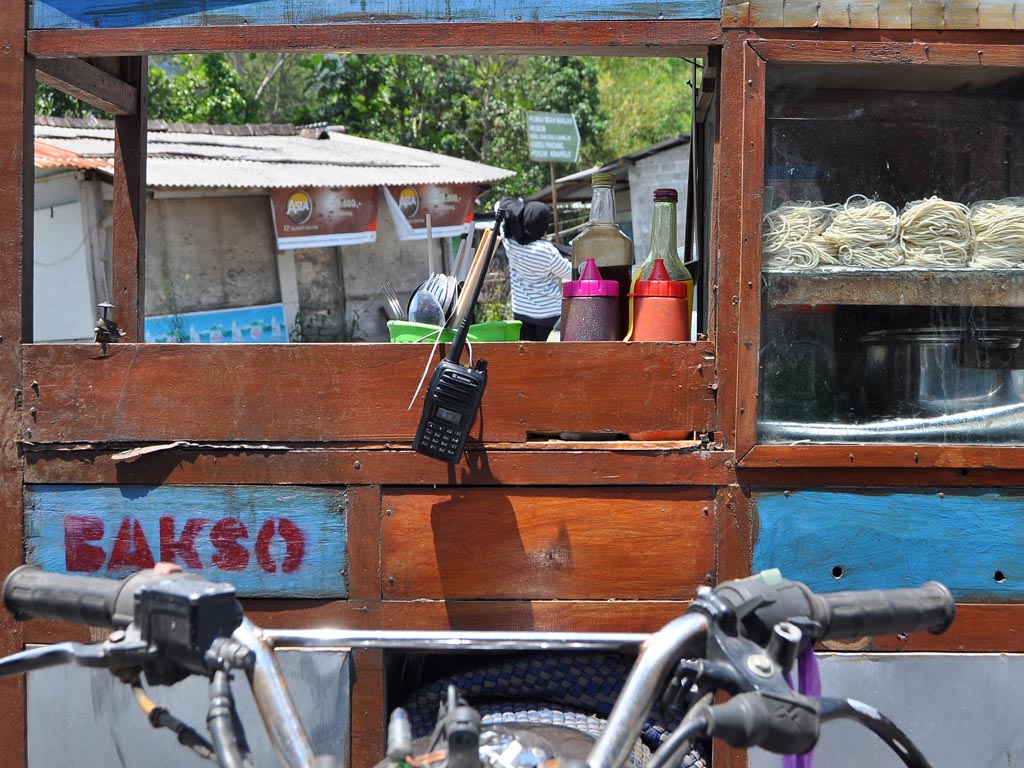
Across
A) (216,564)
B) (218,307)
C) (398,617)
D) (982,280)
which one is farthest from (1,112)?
(218,307)

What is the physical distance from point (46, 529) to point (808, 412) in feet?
6.90

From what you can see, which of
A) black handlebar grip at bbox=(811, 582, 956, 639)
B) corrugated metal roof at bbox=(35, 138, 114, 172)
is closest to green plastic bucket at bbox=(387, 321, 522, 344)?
black handlebar grip at bbox=(811, 582, 956, 639)

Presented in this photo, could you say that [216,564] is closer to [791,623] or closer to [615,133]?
[791,623]

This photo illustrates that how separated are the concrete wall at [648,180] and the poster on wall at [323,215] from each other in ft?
13.2

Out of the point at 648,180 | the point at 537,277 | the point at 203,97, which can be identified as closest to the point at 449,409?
the point at 537,277

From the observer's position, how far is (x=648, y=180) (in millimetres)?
13625

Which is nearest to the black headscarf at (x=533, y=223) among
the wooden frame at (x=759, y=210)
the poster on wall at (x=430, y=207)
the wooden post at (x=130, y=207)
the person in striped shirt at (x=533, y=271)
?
the person in striped shirt at (x=533, y=271)

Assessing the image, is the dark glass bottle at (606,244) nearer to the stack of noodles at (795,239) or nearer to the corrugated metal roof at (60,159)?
the stack of noodles at (795,239)

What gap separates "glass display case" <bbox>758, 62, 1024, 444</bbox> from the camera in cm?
268

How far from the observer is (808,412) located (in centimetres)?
270

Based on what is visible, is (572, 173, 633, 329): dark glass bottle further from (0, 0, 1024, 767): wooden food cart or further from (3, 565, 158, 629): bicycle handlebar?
(3, 565, 158, 629): bicycle handlebar

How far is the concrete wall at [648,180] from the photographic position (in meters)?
13.3

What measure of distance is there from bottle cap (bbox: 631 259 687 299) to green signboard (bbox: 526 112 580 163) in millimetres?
5114

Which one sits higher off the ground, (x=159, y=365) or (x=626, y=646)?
(x=159, y=365)
